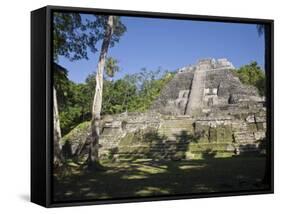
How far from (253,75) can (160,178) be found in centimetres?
206

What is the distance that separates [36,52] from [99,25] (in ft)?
2.89

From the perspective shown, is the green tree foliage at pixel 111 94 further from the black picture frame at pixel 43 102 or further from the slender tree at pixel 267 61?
the slender tree at pixel 267 61

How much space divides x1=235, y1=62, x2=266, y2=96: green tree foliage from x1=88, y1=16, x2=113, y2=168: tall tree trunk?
2.05 meters

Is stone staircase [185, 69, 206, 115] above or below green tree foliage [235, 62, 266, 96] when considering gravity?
below

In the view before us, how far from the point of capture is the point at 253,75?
37.2ft

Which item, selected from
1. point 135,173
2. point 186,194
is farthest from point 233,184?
point 135,173

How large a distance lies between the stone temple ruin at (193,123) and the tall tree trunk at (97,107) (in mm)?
80

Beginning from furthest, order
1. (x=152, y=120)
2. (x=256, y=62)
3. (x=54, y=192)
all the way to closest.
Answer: (x=256, y=62) < (x=152, y=120) < (x=54, y=192)

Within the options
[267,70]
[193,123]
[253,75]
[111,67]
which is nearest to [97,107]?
[111,67]

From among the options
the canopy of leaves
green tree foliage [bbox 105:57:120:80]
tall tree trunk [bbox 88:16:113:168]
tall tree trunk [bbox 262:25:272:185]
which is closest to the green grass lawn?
tall tree trunk [bbox 262:25:272:185]

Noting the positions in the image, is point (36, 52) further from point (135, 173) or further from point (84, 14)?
point (135, 173)

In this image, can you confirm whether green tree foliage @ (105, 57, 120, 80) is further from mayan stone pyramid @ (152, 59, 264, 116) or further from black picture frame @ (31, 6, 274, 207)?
mayan stone pyramid @ (152, 59, 264, 116)

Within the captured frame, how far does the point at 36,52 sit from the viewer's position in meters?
10.2

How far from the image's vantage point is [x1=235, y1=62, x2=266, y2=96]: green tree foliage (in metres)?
11.3
